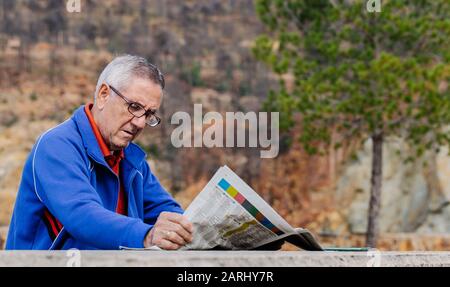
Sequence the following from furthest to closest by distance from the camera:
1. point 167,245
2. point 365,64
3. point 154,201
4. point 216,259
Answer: point 365,64 → point 154,201 → point 167,245 → point 216,259

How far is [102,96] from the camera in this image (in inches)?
117

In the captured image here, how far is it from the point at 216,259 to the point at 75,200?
2.24 ft

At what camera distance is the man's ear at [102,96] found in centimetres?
294

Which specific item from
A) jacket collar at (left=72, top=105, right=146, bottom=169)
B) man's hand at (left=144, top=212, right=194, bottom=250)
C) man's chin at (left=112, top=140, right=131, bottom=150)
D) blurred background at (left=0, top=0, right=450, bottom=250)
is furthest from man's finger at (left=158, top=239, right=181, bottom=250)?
blurred background at (left=0, top=0, right=450, bottom=250)

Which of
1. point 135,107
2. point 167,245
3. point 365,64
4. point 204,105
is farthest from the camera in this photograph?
point 204,105

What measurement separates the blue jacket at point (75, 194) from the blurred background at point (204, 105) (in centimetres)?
1218

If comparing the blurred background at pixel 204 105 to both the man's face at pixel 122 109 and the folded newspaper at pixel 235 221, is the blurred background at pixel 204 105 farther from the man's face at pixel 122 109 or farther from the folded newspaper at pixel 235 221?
the folded newspaper at pixel 235 221

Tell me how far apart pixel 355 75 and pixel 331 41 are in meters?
0.62

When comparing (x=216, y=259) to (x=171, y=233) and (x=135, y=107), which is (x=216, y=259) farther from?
(x=135, y=107)

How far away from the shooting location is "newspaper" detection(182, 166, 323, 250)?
249 centimetres

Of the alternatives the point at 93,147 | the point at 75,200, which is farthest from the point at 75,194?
the point at 93,147

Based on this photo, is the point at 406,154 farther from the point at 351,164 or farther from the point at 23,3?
the point at 23,3
